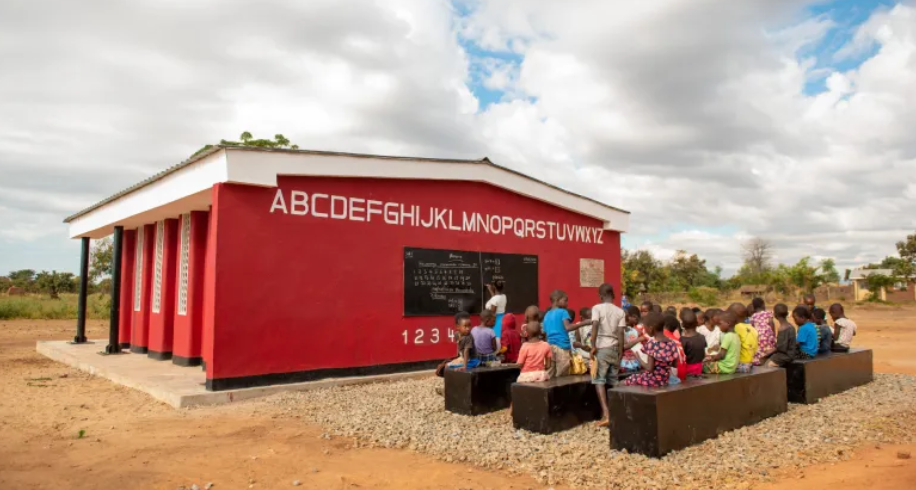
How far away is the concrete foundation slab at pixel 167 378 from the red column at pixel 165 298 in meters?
0.34

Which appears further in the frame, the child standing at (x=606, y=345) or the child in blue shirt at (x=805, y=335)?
the child in blue shirt at (x=805, y=335)

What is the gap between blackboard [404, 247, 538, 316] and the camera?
11.1 m

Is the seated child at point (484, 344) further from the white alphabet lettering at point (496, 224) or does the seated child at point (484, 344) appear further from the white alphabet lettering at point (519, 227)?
the white alphabet lettering at point (519, 227)

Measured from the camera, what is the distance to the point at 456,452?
594cm

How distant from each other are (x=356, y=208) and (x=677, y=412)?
6373mm

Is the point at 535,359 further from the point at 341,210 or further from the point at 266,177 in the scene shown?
the point at 266,177

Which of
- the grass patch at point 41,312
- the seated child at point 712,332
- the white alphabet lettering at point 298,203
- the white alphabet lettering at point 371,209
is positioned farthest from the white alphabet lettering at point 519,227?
the grass patch at point 41,312

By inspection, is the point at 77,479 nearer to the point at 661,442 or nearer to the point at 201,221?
the point at 661,442

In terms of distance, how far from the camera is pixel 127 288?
1487 centimetres

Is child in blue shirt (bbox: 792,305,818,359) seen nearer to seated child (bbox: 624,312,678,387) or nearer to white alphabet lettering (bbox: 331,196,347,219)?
seated child (bbox: 624,312,678,387)

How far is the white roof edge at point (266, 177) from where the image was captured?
9.01 meters

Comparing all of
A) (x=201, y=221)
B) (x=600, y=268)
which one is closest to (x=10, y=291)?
(x=201, y=221)

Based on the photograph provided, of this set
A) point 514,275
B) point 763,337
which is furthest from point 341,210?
point 763,337

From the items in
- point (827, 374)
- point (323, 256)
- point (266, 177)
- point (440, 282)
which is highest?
point (266, 177)
